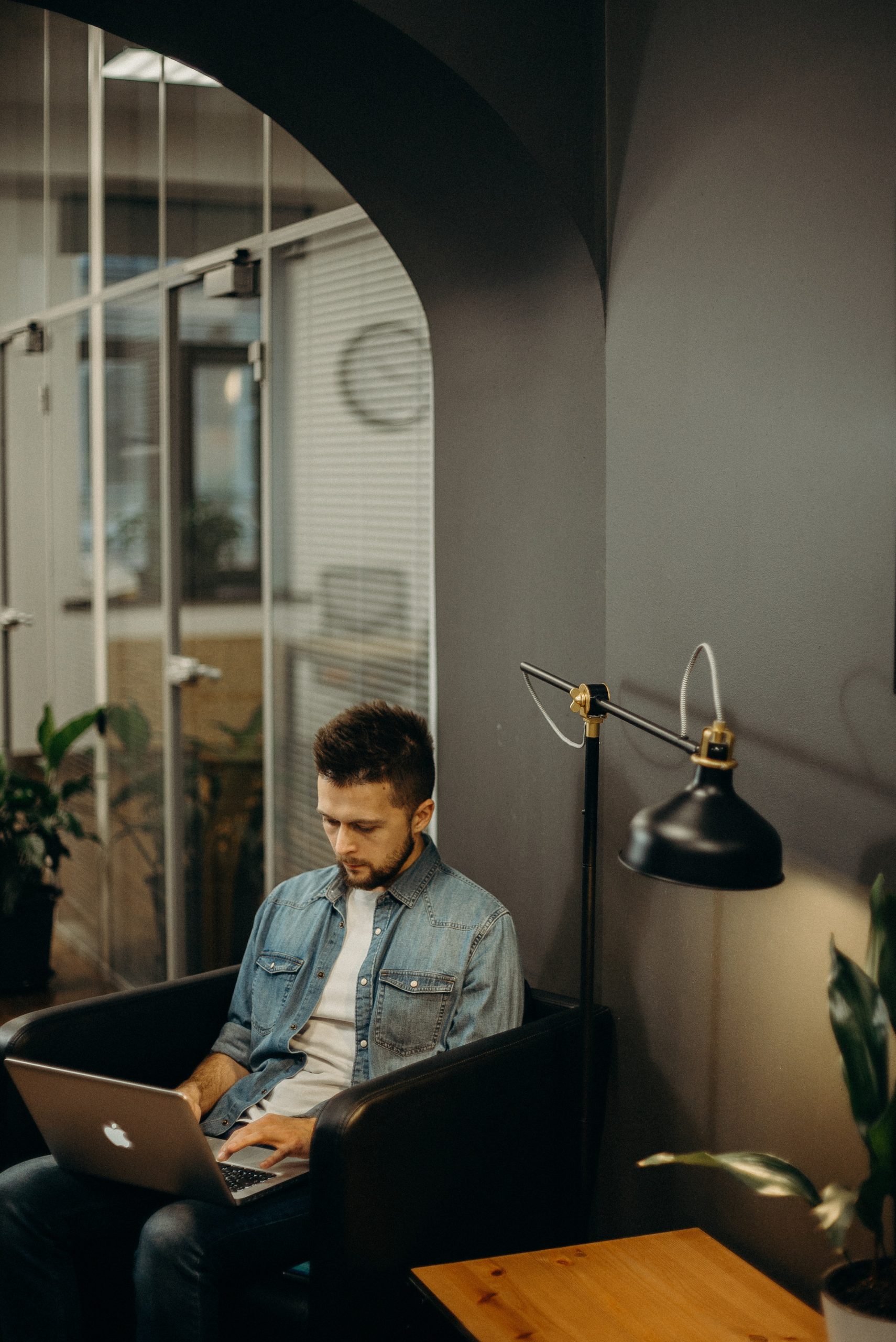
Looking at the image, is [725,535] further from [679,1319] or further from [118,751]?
[118,751]

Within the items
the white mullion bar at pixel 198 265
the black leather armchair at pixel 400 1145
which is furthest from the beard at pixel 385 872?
the white mullion bar at pixel 198 265

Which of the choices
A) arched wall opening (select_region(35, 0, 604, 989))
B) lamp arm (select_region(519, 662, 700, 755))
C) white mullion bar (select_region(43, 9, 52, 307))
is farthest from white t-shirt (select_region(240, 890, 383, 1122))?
white mullion bar (select_region(43, 9, 52, 307))

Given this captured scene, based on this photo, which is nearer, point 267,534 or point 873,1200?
point 873,1200

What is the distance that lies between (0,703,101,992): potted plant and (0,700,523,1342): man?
2324mm

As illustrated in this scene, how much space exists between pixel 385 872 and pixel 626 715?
592 mm

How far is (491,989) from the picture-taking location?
219 cm

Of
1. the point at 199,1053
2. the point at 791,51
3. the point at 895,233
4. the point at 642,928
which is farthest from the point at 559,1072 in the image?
the point at 791,51

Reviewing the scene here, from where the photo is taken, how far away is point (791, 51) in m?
1.88

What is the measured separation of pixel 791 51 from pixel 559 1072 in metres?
1.60

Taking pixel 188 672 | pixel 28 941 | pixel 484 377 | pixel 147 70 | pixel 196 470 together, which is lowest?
pixel 28 941

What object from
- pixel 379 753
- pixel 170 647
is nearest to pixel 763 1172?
pixel 379 753

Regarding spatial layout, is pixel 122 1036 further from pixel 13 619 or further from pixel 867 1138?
pixel 13 619

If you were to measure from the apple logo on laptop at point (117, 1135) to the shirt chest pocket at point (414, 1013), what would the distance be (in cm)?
45

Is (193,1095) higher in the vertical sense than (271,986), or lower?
lower
